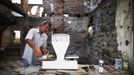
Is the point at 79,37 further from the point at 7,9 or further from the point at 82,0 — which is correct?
the point at 7,9

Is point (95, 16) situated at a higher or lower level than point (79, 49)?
higher

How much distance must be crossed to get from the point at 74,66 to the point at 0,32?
597 centimetres

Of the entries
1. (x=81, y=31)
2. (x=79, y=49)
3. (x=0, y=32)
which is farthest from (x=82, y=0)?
(x=0, y=32)

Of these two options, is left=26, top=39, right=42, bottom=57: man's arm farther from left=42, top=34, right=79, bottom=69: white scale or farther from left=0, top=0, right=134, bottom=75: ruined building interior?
left=0, top=0, right=134, bottom=75: ruined building interior

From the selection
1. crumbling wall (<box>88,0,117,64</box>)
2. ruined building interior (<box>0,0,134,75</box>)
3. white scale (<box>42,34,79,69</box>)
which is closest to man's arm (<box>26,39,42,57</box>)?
white scale (<box>42,34,79,69</box>)

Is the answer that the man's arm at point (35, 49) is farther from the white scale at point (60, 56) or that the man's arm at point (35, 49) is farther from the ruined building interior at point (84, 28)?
the ruined building interior at point (84, 28)

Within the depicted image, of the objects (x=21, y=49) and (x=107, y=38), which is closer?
(x=107, y=38)

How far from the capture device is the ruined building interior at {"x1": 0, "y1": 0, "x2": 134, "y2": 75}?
13.5 ft

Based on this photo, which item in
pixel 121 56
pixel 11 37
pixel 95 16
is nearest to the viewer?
pixel 121 56

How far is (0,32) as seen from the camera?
9.03 m

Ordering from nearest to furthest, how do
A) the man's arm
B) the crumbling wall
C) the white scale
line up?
the white scale → the man's arm → the crumbling wall

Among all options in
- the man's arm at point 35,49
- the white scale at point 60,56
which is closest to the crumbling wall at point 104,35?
the white scale at point 60,56

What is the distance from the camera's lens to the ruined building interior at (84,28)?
13.5 feet

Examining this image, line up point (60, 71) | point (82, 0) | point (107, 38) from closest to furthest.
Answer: point (60, 71) < point (107, 38) < point (82, 0)
